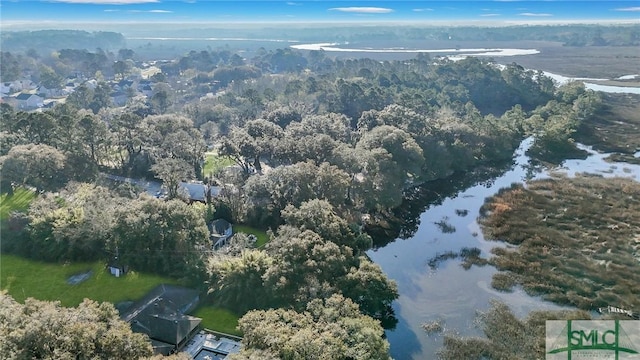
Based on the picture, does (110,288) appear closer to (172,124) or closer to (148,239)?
(148,239)

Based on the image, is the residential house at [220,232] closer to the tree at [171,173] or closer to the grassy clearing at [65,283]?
the grassy clearing at [65,283]

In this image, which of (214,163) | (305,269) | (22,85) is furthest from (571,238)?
(22,85)

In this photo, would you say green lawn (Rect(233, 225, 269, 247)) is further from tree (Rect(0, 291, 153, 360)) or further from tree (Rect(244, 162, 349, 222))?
tree (Rect(0, 291, 153, 360))

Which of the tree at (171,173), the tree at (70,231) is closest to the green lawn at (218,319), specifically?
the tree at (70,231)

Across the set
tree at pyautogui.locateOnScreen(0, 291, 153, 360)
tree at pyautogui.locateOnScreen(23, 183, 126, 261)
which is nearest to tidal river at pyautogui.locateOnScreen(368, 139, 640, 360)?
tree at pyautogui.locateOnScreen(0, 291, 153, 360)

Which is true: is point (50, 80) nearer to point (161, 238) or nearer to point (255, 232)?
point (255, 232)

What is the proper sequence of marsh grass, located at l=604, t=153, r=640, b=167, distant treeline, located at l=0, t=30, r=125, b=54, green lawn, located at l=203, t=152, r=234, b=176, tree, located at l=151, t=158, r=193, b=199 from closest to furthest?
tree, located at l=151, t=158, r=193, b=199
green lawn, located at l=203, t=152, r=234, b=176
marsh grass, located at l=604, t=153, r=640, b=167
distant treeline, located at l=0, t=30, r=125, b=54

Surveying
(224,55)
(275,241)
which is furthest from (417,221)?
(224,55)
